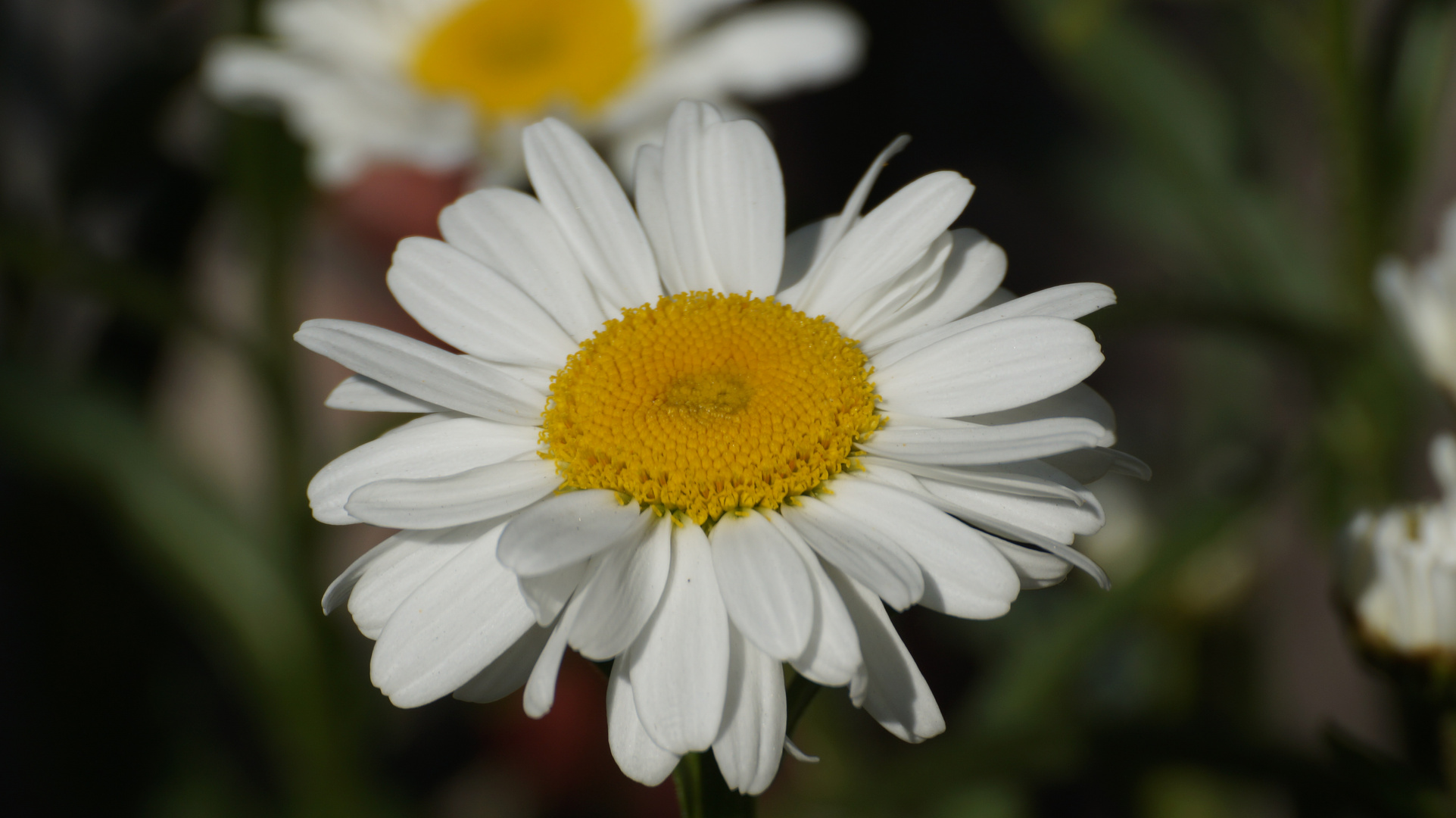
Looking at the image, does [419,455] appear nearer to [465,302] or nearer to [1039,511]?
[465,302]

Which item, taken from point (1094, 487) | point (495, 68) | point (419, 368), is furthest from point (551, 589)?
point (1094, 487)

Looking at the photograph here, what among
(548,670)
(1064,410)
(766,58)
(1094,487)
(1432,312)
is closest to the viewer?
(548,670)

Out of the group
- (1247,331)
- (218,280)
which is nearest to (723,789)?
(1247,331)

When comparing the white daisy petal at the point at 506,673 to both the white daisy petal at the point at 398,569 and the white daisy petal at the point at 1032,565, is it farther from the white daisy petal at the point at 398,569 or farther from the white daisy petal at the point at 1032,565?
the white daisy petal at the point at 1032,565

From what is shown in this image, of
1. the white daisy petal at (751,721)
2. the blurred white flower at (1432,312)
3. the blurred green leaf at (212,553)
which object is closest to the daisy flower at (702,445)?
the white daisy petal at (751,721)

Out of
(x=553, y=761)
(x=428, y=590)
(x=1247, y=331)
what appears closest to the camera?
(x=428, y=590)

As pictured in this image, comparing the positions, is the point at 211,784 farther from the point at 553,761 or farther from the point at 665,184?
the point at 665,184

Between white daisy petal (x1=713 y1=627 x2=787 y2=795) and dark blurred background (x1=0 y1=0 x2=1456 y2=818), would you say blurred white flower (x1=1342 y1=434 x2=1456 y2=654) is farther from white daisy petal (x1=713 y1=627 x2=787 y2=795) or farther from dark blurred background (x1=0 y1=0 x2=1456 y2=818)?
white daisy petal (x1=713 y1=627 x2=787 y2=795)
